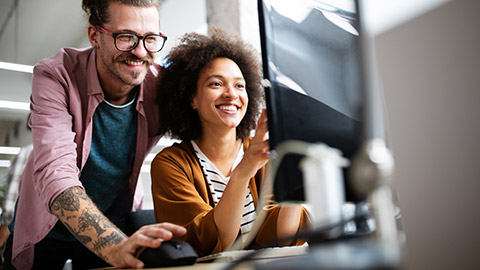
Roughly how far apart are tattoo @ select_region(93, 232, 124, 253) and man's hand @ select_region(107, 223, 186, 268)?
2.6 inches

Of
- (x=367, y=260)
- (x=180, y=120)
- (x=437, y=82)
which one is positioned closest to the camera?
(x=367, y=260)

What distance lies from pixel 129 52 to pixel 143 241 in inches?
27.7

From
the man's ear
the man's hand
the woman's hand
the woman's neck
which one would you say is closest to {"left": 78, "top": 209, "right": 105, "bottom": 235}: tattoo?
the man's hand

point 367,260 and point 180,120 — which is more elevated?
point 180,120

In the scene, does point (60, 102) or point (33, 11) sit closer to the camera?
point (60, 102)

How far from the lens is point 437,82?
1.70 m

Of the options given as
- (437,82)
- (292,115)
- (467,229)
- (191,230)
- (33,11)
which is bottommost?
(467,229)

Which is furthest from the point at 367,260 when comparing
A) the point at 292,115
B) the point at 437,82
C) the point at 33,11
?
the point at 33,11

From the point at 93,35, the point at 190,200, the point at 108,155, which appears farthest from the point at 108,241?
the point at 93,35

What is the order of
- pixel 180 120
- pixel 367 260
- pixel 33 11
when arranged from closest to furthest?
1. pixel 367 260
2. pixel 180 120
3. pixel 33 11

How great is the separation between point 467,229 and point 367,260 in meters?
1.52

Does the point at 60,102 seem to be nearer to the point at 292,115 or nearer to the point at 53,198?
the point at 53,198

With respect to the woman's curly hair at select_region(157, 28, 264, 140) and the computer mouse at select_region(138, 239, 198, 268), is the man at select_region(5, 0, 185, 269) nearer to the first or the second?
the woman's curly hair at select_region(157, 28, 264, 140)

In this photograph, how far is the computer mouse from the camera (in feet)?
2.26
